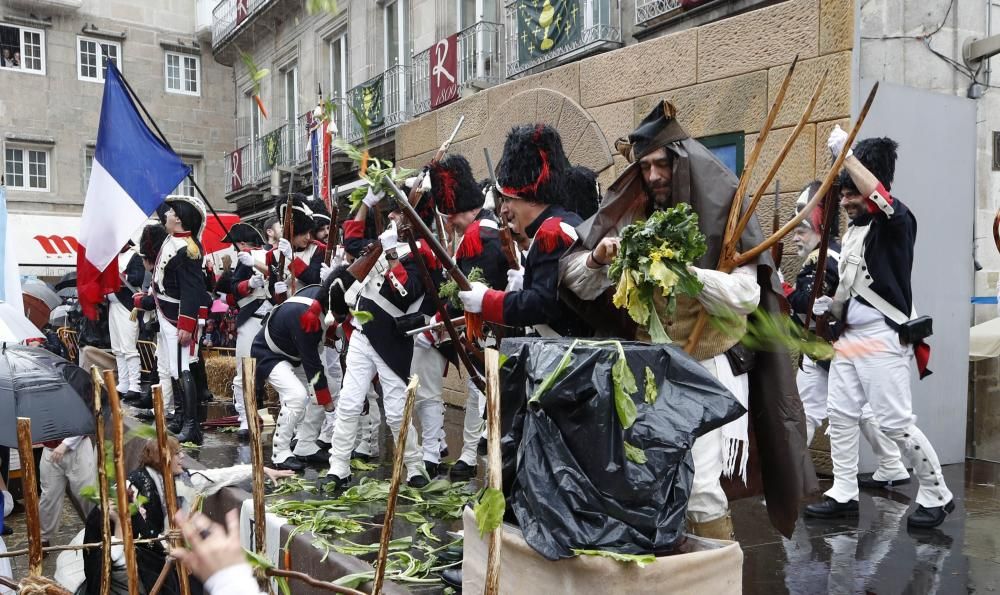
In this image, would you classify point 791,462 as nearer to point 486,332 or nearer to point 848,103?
point 486,332

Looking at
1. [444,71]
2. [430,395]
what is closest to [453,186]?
[430,395]

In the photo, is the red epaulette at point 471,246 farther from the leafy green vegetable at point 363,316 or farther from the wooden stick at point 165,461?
the wooden stick at point 165,461

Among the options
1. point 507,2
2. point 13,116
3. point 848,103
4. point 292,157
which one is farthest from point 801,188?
point 13,116

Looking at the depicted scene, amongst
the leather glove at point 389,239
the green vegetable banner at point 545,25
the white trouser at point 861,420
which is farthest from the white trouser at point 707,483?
the green vegetable banner at point 545,25

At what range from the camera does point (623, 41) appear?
9.39 m

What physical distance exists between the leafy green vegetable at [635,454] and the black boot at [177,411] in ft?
23.1

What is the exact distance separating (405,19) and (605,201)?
490 inches

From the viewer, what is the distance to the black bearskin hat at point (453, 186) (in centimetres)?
592

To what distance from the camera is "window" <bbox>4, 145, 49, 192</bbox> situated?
24672mm

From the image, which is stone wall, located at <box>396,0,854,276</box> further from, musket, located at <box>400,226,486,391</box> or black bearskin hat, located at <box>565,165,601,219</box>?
musket, located at <box>400,226,486,391</box>

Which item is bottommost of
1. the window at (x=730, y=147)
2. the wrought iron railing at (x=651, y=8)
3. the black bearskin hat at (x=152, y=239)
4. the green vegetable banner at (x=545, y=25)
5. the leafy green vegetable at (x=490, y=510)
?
the leafy green vegetable at (x=490, y=510)

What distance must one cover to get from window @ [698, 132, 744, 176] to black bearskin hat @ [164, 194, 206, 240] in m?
4.94

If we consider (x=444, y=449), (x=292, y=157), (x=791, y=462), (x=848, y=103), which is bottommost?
(x=444, y=449)

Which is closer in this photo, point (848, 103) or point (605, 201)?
→ point (605, 201)
